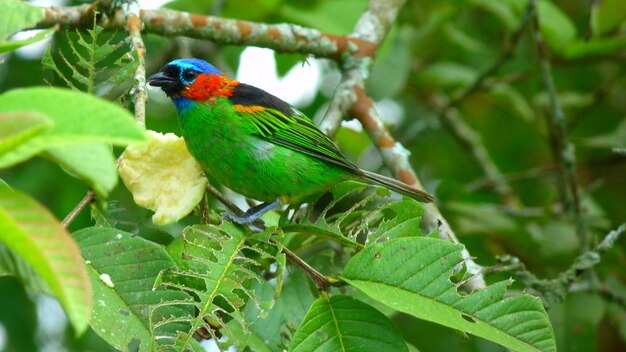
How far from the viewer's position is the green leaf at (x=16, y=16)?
1.61 m

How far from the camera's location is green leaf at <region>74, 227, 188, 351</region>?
193 cm

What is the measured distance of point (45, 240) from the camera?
114cm

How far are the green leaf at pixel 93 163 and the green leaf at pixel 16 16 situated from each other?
53cm

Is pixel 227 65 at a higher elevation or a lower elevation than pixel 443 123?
lower

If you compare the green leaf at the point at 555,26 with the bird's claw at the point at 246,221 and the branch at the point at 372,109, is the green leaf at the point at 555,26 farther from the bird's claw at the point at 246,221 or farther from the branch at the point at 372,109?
the bird's claw at the point at 246,221

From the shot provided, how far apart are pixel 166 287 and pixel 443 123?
122 inches

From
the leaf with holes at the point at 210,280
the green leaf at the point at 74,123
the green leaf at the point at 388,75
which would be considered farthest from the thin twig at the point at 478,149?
the green leaf at the point at 74,123

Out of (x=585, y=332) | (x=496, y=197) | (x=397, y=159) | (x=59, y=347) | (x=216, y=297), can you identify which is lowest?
(x=59, y=347)

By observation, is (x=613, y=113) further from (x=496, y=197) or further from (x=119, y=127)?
(x=119, y=127)

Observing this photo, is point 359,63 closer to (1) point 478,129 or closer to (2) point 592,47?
(2) point 592,47

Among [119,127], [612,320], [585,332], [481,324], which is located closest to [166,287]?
[481,324]

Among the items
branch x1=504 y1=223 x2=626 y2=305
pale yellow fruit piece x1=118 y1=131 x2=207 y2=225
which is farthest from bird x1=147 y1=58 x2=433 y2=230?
branch x1=504 y1=223 x2=626 y2=305

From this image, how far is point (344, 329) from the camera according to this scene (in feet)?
6.44

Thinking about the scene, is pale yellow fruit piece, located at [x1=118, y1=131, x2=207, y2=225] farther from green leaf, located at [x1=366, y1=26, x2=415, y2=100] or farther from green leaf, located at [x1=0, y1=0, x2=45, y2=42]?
green leaf, located at [x1=366, y1=26, x2=415, y2=100]
